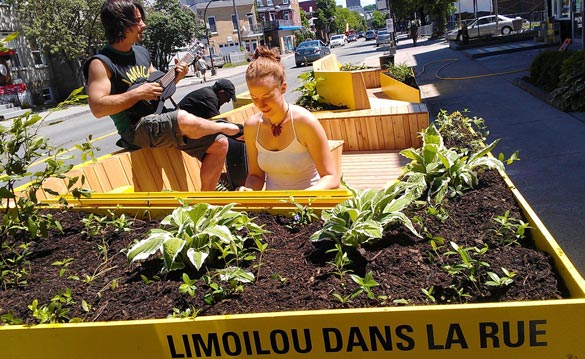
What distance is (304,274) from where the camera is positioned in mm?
1780

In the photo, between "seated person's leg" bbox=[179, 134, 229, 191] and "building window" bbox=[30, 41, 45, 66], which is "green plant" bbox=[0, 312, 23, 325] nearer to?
"seated person's leg" bbox=[179, 134, 229, 191]

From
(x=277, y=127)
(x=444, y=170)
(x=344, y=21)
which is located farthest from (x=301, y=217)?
(x=344, y=21)

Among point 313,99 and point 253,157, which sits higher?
point 253,157

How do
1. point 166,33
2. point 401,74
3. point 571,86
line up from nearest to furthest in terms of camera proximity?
point 571,86
point 401,74
point 166,33

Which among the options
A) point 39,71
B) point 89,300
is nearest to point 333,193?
point 89,300

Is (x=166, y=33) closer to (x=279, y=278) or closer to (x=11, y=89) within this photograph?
(x=11, y=89)

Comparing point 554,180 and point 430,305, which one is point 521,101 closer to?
point 554,180

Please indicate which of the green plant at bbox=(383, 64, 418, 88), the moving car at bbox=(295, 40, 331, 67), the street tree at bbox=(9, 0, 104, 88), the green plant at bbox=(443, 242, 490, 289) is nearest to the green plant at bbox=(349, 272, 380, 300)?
the green plant at bbox=(443, 242, 490, 289)

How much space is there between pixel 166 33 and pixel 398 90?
121ft

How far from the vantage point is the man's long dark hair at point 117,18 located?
3.56 metres

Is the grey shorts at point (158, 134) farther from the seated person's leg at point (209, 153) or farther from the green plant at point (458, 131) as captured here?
the green plant at point (458, 131)

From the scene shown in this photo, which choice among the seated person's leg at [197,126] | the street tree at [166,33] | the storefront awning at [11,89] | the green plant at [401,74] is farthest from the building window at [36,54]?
the seated person's leg at [197,126]

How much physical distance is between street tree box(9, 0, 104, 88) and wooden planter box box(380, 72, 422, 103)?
2344 cm

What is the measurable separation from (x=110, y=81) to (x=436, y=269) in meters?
2.78
